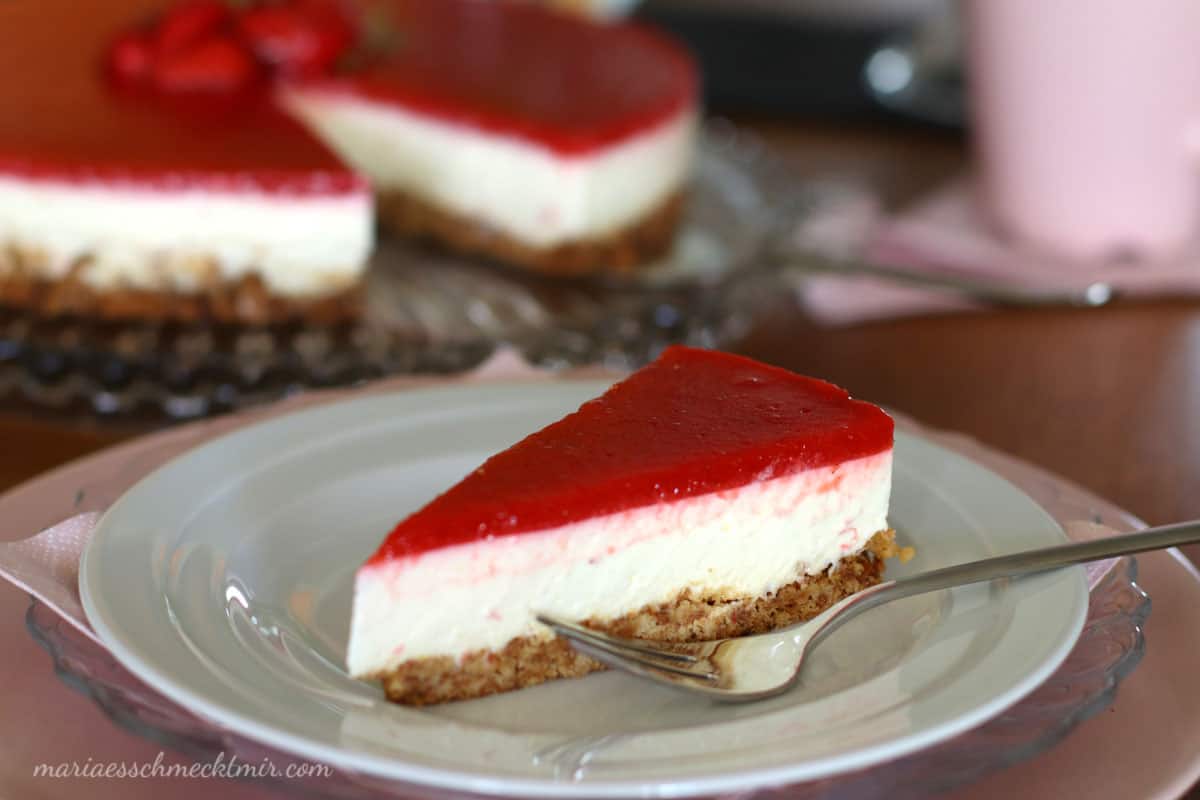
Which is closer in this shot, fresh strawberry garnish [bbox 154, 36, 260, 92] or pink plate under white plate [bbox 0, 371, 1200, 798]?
pink plate under white plate [bbox 0, 371, 1200, 798]

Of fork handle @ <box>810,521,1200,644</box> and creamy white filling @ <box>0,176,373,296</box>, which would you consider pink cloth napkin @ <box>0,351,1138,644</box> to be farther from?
creamy white filling @ <box>0,176,373,296</box>

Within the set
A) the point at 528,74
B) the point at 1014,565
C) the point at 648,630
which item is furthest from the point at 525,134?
the point at 1014,565

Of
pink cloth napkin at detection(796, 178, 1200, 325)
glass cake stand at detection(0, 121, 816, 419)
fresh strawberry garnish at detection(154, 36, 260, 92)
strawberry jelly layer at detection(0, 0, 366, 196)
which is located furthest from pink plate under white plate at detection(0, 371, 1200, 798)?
fresh strawberry garnish at detection(154, 36, 260, 92)

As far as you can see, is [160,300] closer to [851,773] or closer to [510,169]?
[510,169]

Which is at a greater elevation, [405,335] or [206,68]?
[206,68]

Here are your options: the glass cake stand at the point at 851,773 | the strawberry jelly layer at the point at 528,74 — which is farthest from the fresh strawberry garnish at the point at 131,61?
the glass cake stand at the point at 851,773

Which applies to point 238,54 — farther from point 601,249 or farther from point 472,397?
point 472,397
